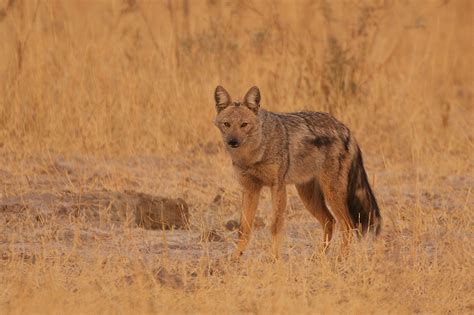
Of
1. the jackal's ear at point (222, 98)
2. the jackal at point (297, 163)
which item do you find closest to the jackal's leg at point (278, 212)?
the jackal at point (297, 163)

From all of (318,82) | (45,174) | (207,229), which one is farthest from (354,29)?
(207,229)

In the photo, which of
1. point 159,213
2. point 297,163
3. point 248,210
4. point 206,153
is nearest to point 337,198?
point 297,163

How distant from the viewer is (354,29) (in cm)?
1128

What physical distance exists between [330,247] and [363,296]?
1371 mm

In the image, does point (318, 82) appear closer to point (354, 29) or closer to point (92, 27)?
point (354, 29)

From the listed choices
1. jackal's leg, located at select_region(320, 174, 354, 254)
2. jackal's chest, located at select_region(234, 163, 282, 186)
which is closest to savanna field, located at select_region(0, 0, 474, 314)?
jackal's leg, located at select_region(320, 174, 354, 254)

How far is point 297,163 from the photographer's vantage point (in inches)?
277

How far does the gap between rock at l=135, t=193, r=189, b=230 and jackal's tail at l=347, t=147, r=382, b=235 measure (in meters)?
1.15

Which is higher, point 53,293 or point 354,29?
point 354,29

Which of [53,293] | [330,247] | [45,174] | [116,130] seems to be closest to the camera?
[53,293]

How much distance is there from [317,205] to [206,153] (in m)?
2.94

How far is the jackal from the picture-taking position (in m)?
6.91

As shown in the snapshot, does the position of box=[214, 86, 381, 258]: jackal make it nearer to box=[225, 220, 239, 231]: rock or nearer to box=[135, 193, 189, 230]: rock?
box=[225, 220, 239, 231]: rock

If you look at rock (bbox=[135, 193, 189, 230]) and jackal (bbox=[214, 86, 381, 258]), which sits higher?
jackal (bbox=[214, 86, 381, 258])
